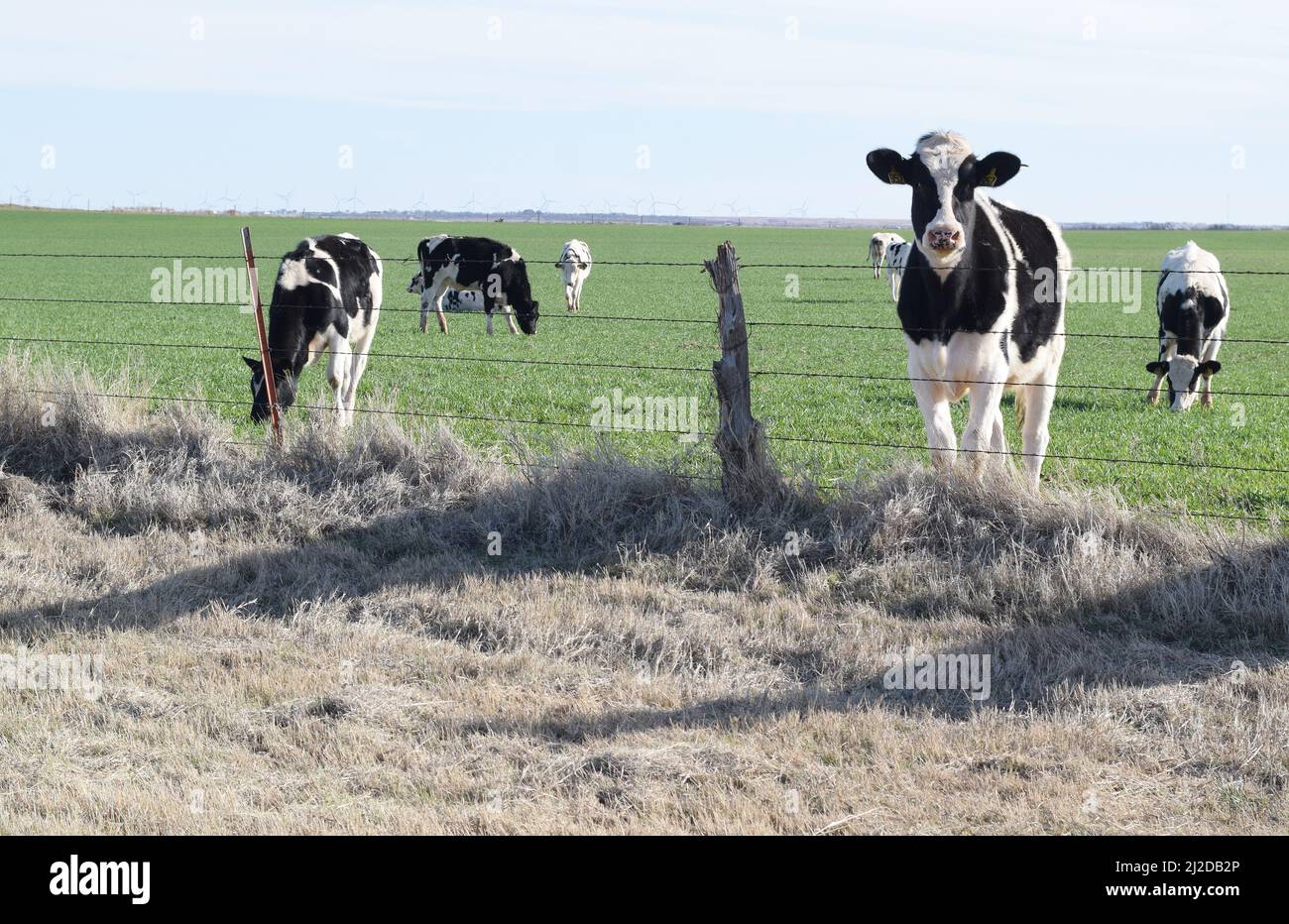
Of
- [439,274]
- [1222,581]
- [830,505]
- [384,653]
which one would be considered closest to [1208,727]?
[1222,581]

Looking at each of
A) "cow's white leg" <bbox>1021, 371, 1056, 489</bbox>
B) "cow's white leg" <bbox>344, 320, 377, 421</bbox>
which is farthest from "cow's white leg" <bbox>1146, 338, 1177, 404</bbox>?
"cow's white leg" <bbox>344, 320, 377, 421</bbox>

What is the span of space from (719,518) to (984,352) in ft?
6.37

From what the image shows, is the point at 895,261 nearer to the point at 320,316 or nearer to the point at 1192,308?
the point at 1192,308

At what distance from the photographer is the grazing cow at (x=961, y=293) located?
7621 mm

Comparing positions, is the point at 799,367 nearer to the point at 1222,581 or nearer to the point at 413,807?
the point at 1222,581

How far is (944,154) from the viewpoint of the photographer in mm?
7609

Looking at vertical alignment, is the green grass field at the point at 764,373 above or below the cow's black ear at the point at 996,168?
below

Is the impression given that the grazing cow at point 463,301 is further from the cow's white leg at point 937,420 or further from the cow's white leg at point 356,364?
the cow's white leg at point 937,420

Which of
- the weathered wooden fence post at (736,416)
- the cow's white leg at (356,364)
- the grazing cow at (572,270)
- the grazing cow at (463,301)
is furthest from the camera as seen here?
the grazing cow at (572,270)

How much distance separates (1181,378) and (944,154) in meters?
7.93

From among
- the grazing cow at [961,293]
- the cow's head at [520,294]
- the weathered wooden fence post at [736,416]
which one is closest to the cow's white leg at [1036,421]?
the grazing cow at [961,293]

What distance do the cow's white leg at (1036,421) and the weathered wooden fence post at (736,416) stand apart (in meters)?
2.14

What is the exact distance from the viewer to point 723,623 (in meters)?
6.42

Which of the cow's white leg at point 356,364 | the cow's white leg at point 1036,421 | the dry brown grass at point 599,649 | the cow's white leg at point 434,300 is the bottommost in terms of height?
the dry brown grass at point 599,649
